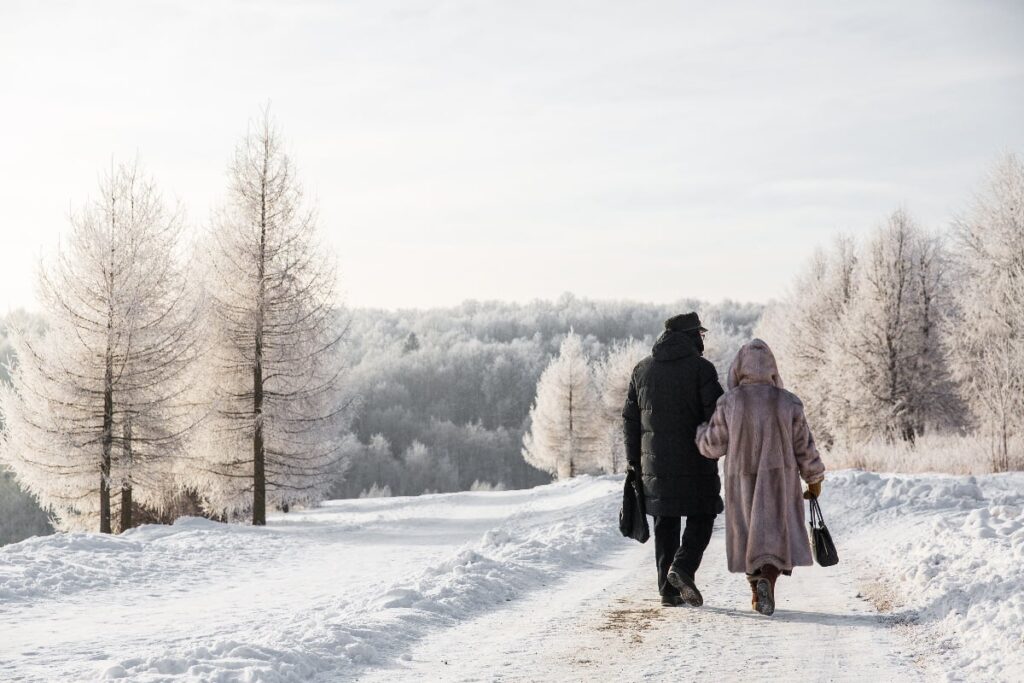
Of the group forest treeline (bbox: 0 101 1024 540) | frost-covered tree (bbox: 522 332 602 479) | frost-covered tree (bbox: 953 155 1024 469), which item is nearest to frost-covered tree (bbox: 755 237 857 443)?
forest treeline (bbox: 0 101 1024 540)

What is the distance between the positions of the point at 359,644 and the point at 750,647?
9.04 feet

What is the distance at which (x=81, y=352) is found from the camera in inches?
799

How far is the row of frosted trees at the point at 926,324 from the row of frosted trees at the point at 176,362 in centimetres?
2062

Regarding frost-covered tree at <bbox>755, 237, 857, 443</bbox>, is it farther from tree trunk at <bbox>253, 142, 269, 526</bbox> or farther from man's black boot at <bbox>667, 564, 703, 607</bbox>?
man's black boot at <bbox>667, 564, 703, 607</bbox>

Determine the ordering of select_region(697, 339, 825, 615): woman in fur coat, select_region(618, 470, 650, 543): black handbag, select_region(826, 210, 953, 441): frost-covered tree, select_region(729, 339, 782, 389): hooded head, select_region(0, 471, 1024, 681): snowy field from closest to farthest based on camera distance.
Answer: select_region(0, 471, 1024, 681): snowy field, select_region(697, 339, 825, 615): woman in fur coat, select_region(729, 339, 782, 389): hooded head, select_region(618, 470, 650, 543): black handbag, select_region(826, 210, 953, 441): frost-covered tree

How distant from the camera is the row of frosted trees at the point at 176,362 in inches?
798

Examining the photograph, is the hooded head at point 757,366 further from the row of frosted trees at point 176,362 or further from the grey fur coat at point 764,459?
the row of frosted trees at point 176,362

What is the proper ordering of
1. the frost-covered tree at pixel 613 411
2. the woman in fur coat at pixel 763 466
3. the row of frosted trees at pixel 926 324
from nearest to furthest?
the woman in fur coat at pixel 763 466, the row of frosted trees at pixel 926 324, the frost-covered tree at pixel 613 411

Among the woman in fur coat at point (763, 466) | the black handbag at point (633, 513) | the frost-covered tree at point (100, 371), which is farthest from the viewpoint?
the frost-covered tree at point (100, 371)

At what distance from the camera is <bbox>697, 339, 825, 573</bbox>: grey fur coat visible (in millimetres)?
6879

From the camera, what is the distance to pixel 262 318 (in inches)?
901

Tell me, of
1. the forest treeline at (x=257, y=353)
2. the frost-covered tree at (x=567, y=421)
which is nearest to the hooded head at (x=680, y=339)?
the forest treeline at (x=257, y=353)

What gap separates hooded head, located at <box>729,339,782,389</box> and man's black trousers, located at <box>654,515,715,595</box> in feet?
4.11

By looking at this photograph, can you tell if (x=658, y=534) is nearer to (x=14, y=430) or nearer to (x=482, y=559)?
(x=482, y=559)
